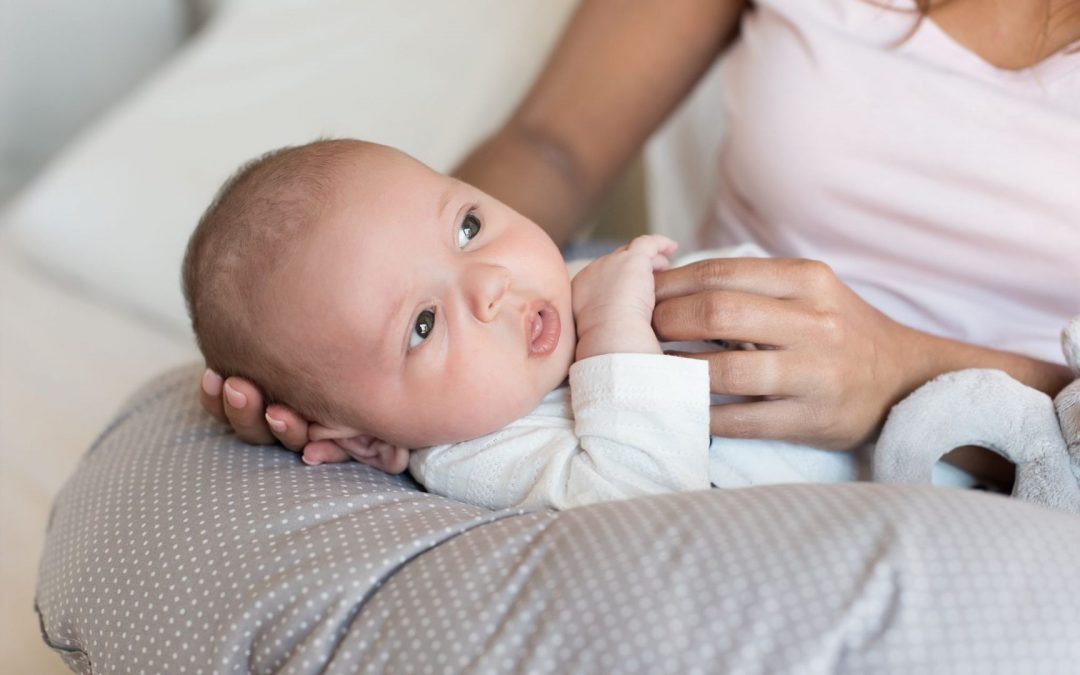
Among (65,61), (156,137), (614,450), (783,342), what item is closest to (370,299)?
(614,450)

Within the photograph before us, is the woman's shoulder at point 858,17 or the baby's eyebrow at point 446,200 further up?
the woman's shoulder at point 858,17

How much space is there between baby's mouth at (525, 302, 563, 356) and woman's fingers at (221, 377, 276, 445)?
0.84 ft

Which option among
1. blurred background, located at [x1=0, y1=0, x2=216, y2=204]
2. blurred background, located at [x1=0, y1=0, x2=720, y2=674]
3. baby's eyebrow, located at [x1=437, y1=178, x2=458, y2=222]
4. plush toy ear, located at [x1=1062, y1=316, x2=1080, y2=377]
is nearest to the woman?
plush toy ear, located at [x1=1062, y1=316, x2=1080, y2=377]

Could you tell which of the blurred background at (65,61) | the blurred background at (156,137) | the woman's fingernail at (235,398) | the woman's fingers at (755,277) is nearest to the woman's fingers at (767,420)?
the woman's fingers at (755,277)

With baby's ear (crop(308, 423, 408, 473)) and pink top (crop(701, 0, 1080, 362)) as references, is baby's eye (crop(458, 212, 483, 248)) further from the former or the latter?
pink top (crop(701, 0, 1080, 362))

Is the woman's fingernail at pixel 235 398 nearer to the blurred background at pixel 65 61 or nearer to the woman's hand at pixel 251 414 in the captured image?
the woman's hand at pixel 251 414

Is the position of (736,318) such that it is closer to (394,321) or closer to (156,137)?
(394,321)

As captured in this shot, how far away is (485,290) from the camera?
0.92 meters

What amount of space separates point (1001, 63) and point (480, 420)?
67 cm

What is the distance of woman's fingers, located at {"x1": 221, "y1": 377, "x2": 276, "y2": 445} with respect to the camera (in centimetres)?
95

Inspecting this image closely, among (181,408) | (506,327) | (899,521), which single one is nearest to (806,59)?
(506,327)

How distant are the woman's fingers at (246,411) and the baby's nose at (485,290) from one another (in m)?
0.22

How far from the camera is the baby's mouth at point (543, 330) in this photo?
96cm

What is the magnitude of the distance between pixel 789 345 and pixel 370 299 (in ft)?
1.22
